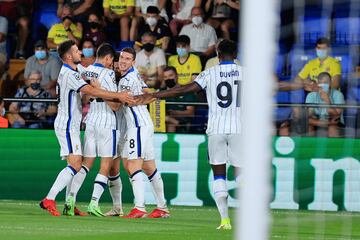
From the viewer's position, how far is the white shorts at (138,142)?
13.5m

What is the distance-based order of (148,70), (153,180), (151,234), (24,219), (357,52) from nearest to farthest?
1. (151,234)
2. (24,219)
3. (153,180)
4. (357,52)
5. (148,70)

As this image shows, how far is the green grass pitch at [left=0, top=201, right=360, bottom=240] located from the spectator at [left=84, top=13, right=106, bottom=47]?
3736 millimetres

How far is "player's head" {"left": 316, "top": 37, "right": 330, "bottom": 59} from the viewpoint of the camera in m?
11.8

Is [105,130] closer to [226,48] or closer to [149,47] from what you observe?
[226,48]

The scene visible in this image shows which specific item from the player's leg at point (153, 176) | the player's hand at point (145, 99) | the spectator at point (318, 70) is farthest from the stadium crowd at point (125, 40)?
the player's hand at point (145, 99)

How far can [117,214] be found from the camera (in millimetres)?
13828

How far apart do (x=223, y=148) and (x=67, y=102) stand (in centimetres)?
257

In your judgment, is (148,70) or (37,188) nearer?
(37,188)

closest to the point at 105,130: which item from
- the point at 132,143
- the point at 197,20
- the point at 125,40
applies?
the point at 132,143

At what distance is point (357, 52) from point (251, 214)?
10111mm

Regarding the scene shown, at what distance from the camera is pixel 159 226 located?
12.2 meters

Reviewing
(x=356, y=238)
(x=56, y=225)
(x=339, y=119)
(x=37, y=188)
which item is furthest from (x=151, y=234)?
(x=37, y=188)

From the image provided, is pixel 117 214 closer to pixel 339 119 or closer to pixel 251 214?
pixel 339 119

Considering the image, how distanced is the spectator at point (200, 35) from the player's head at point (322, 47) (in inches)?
175
